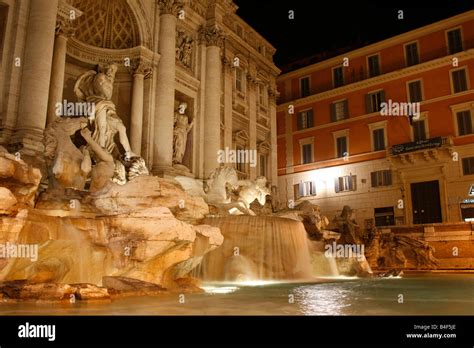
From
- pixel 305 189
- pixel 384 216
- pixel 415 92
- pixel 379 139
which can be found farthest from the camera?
pixel 305 189

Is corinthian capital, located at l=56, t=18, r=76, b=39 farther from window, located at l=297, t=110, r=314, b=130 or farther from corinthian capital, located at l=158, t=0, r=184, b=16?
window, located at l=297, t=110, r=314, b=130

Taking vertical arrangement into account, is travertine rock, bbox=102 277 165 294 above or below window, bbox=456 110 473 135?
below

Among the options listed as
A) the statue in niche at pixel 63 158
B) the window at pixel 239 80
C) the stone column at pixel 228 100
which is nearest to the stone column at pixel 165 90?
the stone column at pixel 228 100

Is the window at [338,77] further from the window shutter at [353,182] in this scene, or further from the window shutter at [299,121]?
the window shutter at [353,182]

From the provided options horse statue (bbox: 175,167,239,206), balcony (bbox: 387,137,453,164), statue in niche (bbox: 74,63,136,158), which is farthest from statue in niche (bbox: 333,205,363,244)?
balcony (bbox: 387,137,453,164)

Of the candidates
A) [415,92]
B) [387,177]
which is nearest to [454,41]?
[415,92]

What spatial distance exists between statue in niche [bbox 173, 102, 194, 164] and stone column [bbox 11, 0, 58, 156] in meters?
7.07

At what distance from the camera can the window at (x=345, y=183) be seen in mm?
27361

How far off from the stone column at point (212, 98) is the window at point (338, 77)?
1193cm

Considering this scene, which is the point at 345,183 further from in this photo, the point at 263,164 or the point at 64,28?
the point at 64,28

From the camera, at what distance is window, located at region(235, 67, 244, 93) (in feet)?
79.3

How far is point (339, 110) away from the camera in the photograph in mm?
29469

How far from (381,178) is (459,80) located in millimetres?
7157

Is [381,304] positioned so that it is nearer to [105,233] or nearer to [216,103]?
[105,233]
